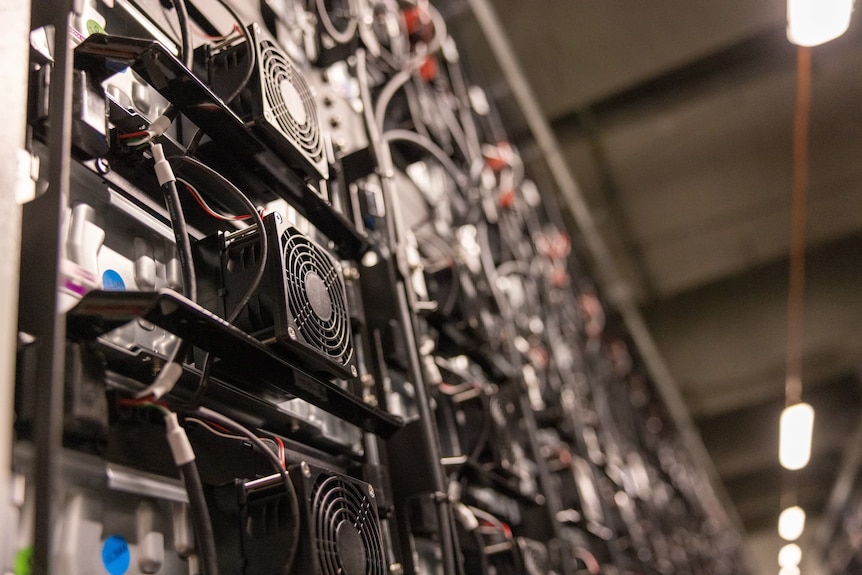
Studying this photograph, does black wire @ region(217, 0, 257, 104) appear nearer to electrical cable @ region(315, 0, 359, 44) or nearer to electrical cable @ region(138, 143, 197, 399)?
electrical cable @ region(138, 143, 197, 399)

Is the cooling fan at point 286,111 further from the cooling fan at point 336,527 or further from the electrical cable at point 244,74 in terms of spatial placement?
the cooling fan at point 336,527

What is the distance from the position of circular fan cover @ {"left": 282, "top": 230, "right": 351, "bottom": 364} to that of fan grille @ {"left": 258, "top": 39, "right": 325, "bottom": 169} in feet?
0.82

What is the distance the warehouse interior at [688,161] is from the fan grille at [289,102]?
31cm

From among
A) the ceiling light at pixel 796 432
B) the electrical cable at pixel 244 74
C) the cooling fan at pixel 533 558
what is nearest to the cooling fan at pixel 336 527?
the electrical cable at pixel 244 74

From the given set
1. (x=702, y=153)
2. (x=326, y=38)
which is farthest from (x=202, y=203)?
(x=702, y=153)

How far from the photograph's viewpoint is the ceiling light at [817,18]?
3529 mm

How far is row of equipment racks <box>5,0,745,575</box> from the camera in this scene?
89 centimetres

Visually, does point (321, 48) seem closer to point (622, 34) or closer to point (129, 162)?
point (129, 162)

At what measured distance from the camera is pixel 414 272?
6.86 feet

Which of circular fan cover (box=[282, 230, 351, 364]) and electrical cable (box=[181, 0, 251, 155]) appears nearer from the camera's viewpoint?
circular fan cover (box=[282, 230, 351, 364])

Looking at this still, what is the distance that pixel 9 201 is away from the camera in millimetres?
834

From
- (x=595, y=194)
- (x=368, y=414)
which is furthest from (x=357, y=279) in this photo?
(x=595, y=194)

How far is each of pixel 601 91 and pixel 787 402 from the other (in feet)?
21.9

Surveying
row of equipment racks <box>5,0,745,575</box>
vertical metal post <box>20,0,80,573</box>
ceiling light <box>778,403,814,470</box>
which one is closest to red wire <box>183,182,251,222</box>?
row of equipment racks <box>5,0,745,575</box>
